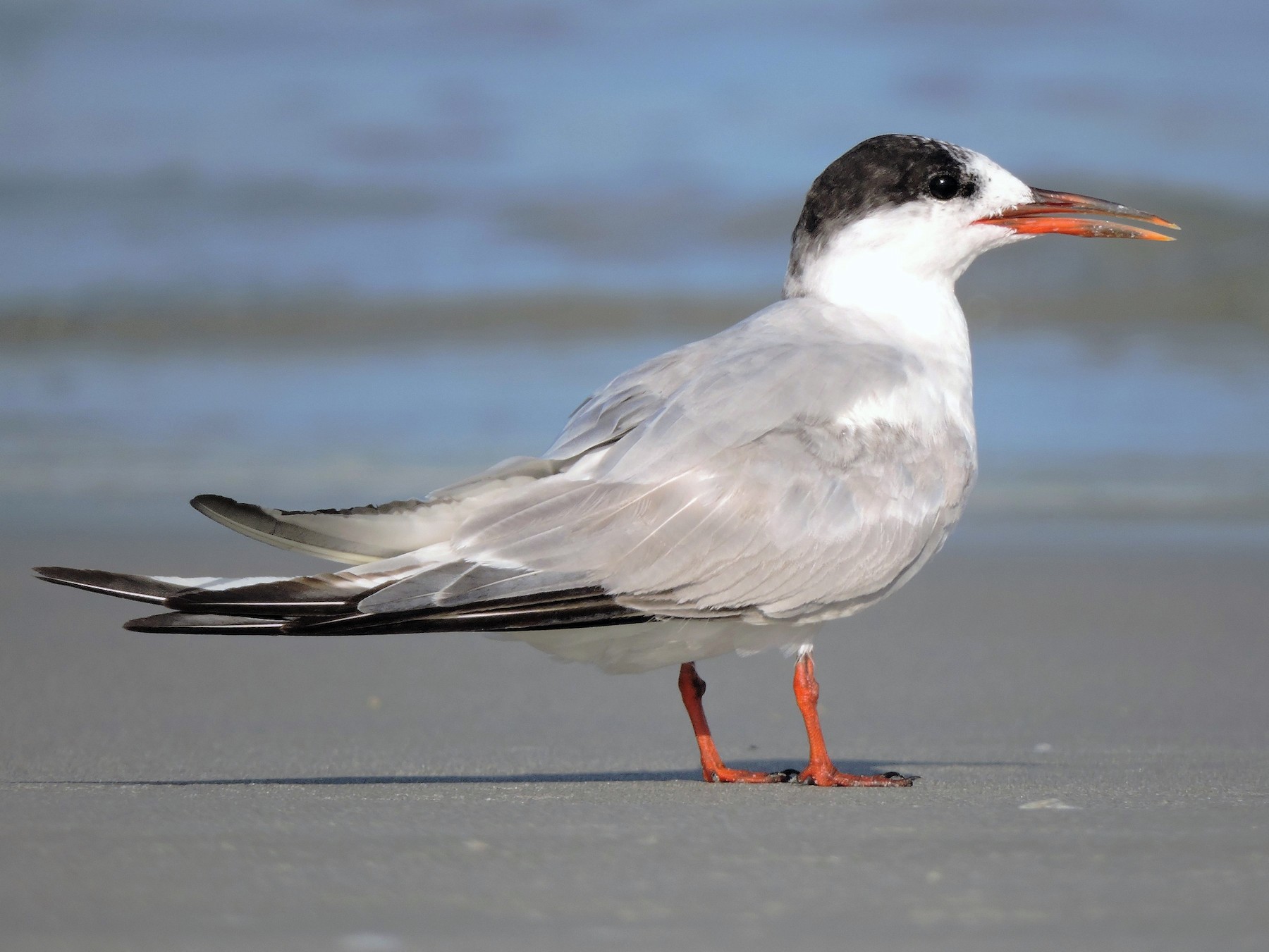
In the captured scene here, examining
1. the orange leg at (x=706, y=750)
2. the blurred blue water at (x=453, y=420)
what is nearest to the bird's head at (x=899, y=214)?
the orange leg at (x=706, y=750)

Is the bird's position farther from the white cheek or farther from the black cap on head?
the white cheek

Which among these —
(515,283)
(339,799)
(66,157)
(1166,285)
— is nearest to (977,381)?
(1166,285)

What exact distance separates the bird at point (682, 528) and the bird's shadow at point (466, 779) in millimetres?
165

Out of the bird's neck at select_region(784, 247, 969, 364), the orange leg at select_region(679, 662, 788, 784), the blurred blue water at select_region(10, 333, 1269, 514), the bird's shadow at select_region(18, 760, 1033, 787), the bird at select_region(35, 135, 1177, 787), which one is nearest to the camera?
the bird at select_region(35, 135, 1177, 787)

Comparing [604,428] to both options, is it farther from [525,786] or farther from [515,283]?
[515,283]

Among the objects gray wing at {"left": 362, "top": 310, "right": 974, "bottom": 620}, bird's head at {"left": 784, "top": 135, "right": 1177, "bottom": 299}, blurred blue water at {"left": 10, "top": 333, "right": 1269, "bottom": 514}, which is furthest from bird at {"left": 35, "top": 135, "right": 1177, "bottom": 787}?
blurred blue water at {"left": 10, "top": 333, "right": 1269, "bottom": 514}

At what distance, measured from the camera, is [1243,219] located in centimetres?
1273

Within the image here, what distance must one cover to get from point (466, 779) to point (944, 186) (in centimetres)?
177

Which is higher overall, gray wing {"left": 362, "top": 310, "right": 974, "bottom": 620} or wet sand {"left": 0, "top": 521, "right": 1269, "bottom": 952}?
gray wing {"left": 362, "top": 310, "right": 974, "bottom": 620}

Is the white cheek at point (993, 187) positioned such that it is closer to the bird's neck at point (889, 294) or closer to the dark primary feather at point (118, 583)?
the bird's neck at point (889, 294)

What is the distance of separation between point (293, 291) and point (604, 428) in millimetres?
8823

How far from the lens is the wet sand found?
2.12 m

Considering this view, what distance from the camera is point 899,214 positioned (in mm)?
3918

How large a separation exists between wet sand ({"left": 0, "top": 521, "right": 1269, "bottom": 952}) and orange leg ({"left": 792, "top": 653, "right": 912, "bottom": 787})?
125 mm
